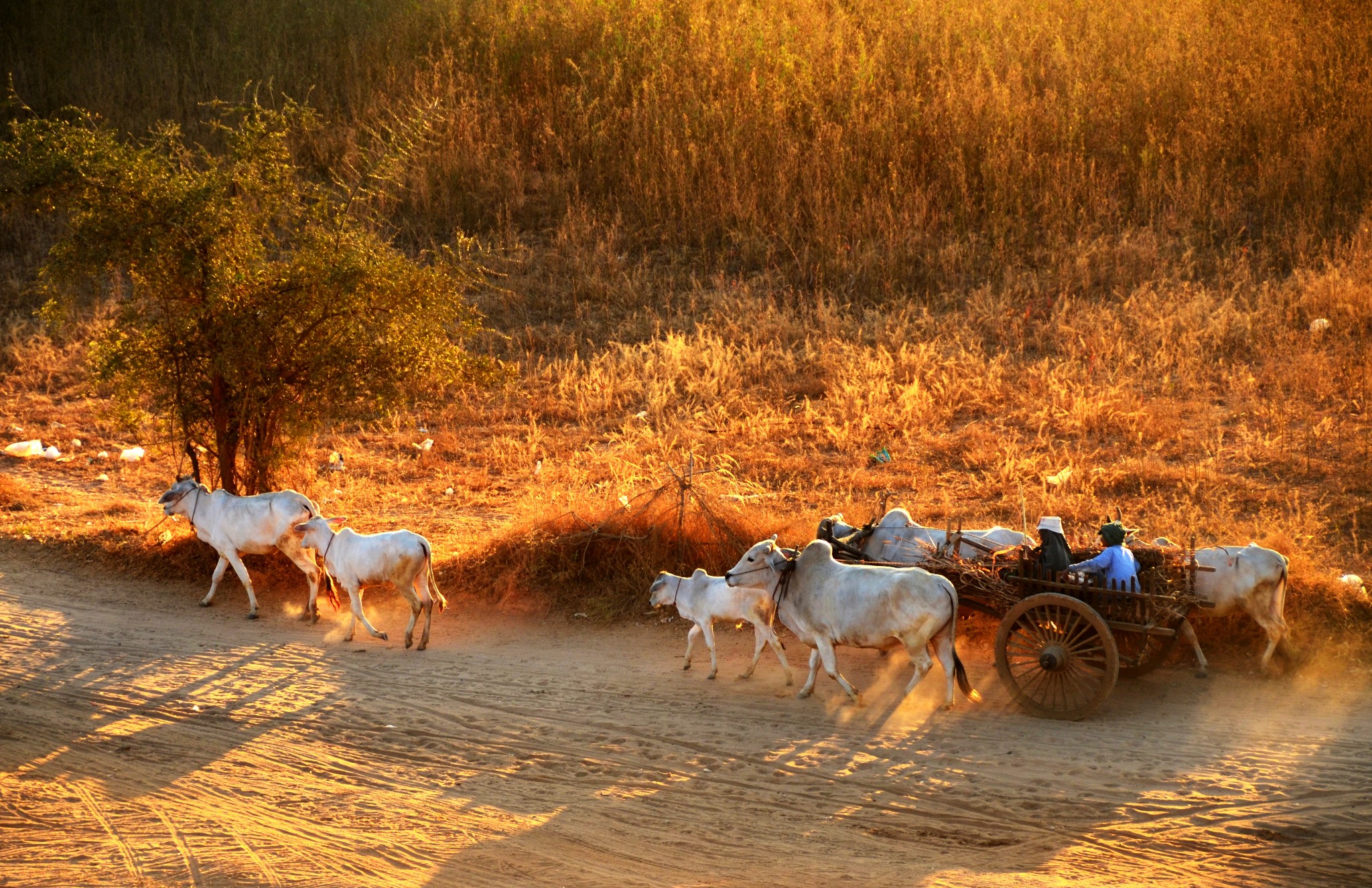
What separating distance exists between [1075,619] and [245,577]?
269 inches

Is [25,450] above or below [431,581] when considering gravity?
above

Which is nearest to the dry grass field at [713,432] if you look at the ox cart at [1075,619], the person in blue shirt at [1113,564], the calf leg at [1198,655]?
the calf leg at [1198,655]

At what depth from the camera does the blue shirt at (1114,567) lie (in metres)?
7.61

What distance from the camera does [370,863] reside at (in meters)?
6.36

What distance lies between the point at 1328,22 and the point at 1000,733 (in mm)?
18647

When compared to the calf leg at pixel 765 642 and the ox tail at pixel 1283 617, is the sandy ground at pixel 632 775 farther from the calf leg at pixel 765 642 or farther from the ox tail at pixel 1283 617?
the ox tail at pixel 1283 617

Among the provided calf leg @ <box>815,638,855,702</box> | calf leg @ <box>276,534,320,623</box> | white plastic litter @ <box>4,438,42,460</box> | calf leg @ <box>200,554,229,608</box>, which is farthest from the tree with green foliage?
calf leg @ <box>815,638,855,702</box>

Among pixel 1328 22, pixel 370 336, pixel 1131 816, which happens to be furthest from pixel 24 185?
pixel 1328 22

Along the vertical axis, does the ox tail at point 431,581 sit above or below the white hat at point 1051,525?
below

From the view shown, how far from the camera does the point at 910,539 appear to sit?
29.3ft

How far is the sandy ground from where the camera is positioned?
6.16 m

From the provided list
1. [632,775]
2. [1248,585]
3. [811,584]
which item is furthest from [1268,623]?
[632,775]

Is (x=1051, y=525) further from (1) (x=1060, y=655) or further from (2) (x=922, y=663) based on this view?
(2) (x=922, y=663)

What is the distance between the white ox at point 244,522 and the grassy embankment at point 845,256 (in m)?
1.41
